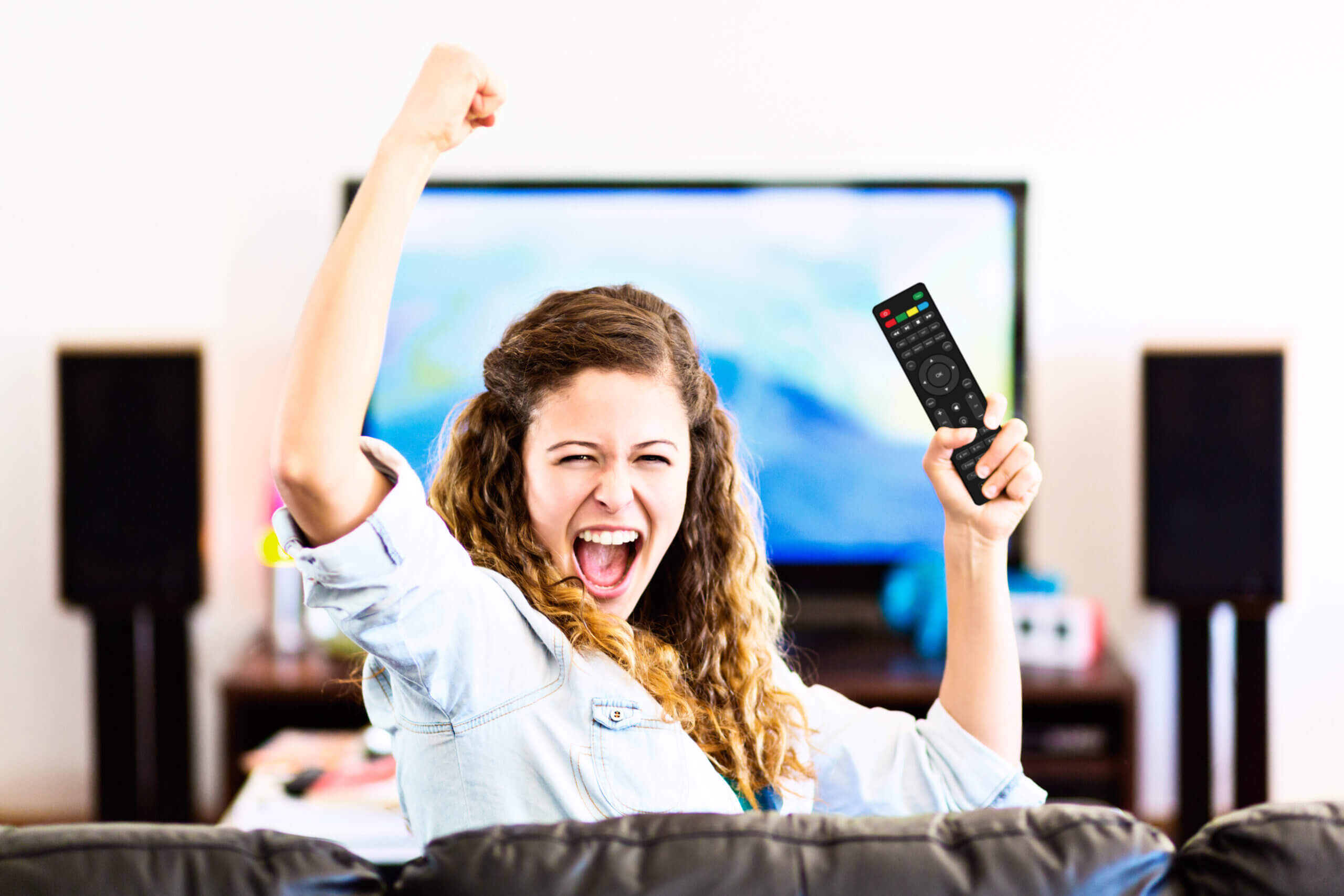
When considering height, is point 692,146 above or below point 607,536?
above

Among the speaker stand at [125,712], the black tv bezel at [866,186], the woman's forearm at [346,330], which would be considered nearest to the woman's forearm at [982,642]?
the woman's forearm at [346,330]

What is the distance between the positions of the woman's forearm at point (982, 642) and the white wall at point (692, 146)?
2.09 m

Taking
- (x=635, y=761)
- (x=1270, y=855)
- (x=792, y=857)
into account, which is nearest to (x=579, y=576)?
(x=635, y=761)

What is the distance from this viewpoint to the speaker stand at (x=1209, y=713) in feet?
9.05

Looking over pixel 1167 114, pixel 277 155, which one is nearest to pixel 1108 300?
pixel 1167 114

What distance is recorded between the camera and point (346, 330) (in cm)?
78

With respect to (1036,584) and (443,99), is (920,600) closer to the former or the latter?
(1036,584)

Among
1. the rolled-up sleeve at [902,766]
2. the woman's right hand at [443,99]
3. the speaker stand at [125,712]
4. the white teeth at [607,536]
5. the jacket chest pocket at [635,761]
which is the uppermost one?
the woman's right hand at [443,99]

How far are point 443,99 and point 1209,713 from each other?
262 centimetres

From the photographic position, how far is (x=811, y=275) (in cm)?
299

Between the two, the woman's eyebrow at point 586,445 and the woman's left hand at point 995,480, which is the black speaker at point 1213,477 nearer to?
the woman's left hand at point 995,480

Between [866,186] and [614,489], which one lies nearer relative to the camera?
[614,489]

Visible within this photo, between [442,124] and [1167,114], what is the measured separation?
8.82 feet

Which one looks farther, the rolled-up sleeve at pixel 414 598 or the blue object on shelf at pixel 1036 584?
the blue object on shelf at pixel 1036 584
